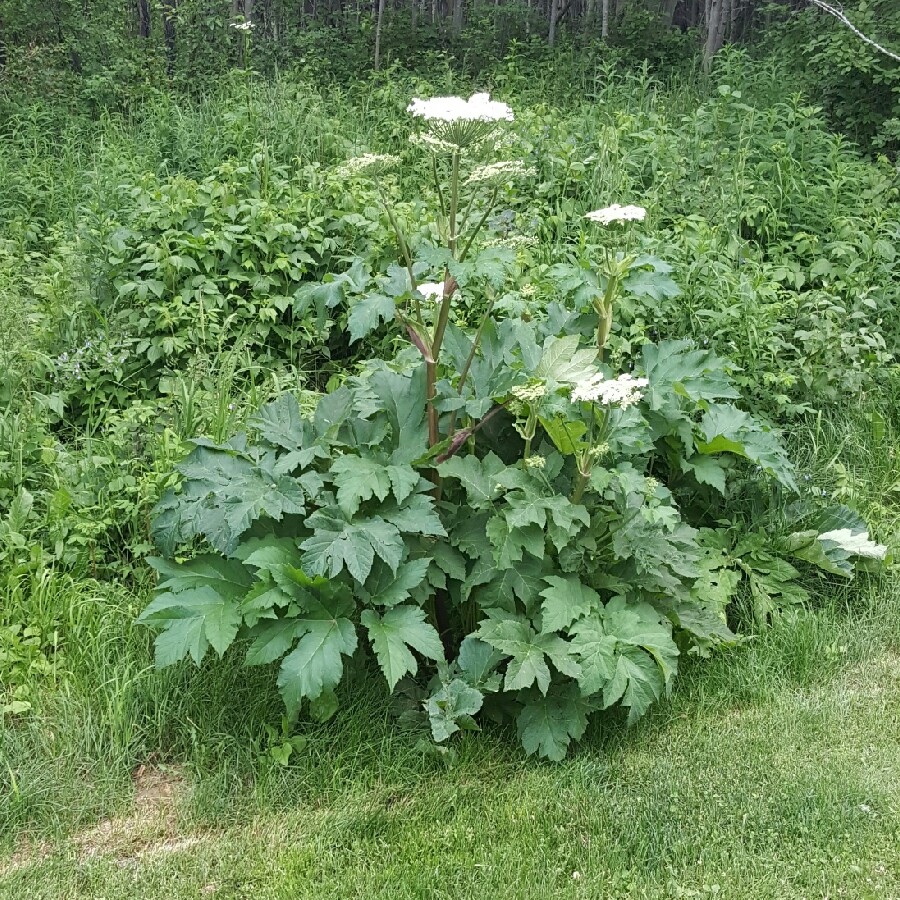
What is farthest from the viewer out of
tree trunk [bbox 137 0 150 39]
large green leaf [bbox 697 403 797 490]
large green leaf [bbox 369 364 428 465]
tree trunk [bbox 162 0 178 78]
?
tree trunk [bbox 137 0 150 39]

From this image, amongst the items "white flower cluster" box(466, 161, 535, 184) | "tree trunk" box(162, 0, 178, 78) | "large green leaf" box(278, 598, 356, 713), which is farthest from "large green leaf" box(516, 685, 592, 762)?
"tree trunk" box(162, 0, 178, 78)

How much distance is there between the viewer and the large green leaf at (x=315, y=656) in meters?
2.74

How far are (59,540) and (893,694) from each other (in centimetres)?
334

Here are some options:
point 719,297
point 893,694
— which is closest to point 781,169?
point 719,297

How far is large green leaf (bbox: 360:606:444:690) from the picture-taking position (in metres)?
2.80

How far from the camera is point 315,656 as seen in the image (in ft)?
9.13

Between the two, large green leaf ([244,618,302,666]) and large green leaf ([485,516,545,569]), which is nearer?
large green leaf ([244,618,302,666])

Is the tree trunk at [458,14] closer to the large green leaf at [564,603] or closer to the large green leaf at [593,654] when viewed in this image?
the large green leaf at [564,603]

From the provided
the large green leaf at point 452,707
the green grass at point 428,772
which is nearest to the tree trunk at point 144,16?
the green grass at point 428,772

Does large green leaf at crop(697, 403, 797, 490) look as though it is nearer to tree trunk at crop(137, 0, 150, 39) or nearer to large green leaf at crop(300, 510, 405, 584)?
large green leaf at crop(300, 510, 405, 584)

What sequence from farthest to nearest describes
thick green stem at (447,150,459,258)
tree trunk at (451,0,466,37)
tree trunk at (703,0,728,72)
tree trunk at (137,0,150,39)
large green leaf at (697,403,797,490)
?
1. tree trunk at (451,0,466,37)
2. tree trunk at (137,0,150,39)
3. tree trunk at (703,0,728,72)
4. large green leaf at (697,403,797,490)
5. thick green stem at (447,150,459,258)

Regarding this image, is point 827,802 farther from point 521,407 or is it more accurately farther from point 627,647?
point 521,407

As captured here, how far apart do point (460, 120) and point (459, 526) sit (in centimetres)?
135

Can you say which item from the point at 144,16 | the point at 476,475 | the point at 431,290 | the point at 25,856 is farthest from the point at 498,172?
the point at 144,16
